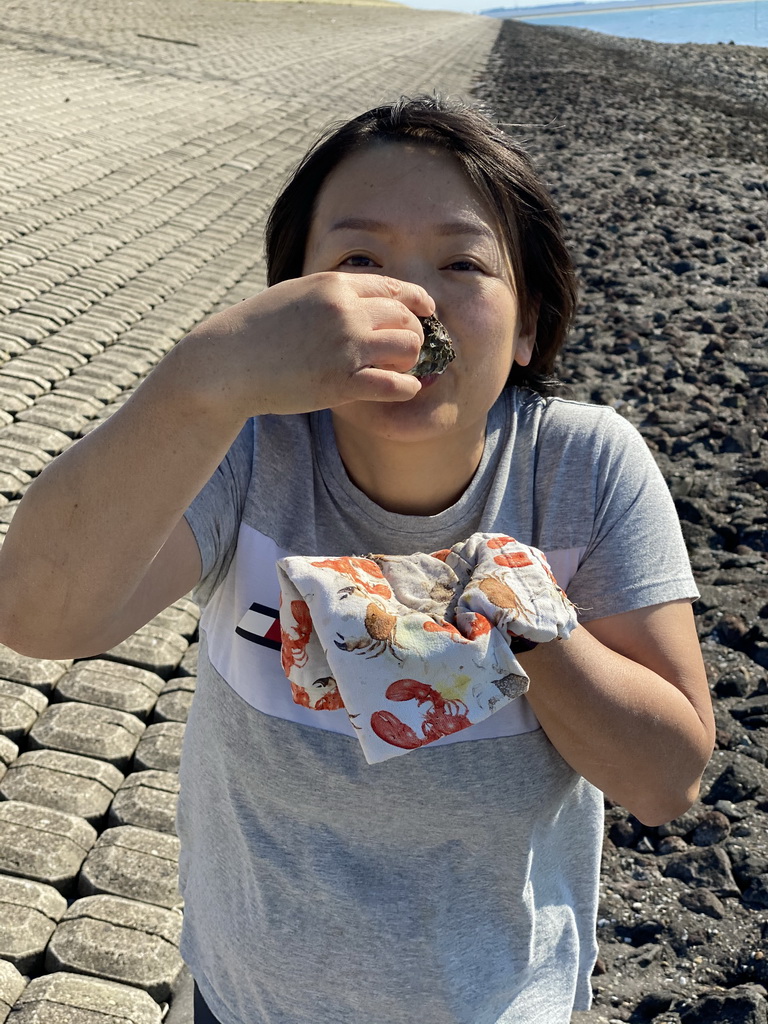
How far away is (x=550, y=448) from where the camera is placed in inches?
59.3

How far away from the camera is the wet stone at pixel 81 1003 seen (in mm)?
2285

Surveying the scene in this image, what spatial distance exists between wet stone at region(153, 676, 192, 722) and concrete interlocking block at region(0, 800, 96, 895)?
20.1 inches

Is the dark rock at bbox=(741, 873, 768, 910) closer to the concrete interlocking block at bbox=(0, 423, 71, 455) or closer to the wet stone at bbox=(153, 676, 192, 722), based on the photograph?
the wet stone at bbox=(153, 676, 192, 722)

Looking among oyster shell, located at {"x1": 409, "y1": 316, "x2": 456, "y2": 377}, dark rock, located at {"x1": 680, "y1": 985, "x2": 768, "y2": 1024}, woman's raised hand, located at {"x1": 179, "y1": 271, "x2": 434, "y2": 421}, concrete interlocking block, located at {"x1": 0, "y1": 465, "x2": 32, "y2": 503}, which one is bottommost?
concrete interlocking block, located at {"x1": 0, "y1": 465, "x2": 32, "y2": 503}

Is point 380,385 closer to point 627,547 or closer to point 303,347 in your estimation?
point 303,347

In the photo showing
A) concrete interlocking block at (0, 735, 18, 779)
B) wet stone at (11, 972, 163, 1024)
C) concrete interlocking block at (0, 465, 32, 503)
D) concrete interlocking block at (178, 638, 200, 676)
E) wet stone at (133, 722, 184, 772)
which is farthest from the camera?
concrete interlocking block at (0, 465, 32, 503)

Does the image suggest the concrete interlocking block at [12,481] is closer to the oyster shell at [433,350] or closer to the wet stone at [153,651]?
the wet stone at [153,651]

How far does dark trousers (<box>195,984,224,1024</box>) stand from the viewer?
5.09ft

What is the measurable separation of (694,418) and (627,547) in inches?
202

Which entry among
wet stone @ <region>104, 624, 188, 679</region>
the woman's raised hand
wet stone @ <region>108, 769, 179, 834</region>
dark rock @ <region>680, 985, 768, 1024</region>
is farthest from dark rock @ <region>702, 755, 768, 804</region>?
the woman's raised hand

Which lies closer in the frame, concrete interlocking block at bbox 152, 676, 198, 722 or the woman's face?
the woman's face

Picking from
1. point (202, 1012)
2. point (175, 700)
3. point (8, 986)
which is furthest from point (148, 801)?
point (202, 1012)

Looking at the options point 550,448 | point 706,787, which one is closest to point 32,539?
point 550,448

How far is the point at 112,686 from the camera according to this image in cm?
342
